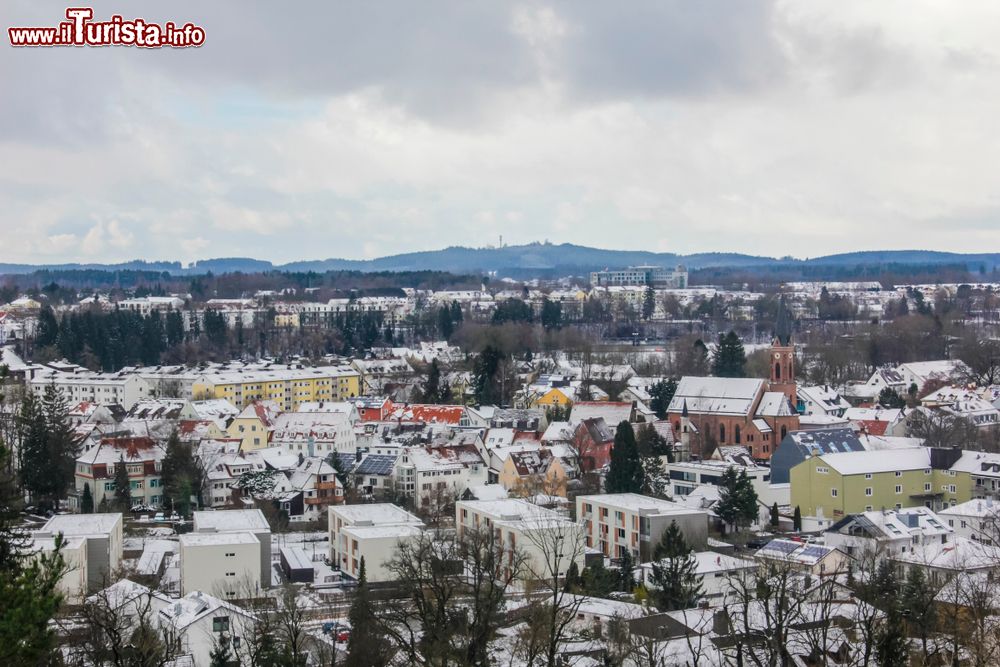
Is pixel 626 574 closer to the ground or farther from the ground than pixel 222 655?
closer to the ground

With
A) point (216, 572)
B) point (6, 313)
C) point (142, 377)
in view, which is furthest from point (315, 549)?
point (6, 313)

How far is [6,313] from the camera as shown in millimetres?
→ 61812

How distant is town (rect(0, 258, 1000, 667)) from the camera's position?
1276 cm

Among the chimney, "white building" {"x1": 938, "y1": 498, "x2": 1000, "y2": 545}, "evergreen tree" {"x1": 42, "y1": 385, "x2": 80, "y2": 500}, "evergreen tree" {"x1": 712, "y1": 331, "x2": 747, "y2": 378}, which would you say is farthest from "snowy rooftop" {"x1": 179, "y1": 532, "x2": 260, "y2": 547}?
"evergreen tree" {"x1": 712, "y1": 331, "x2": 747, "y2": 378}

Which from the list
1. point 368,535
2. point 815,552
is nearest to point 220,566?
point 368,535

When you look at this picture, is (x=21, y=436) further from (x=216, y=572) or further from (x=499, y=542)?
(x=499, y=542)

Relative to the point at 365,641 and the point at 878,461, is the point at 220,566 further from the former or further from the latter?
the point at 878,461

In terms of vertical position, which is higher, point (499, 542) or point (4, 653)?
point (4, 653)

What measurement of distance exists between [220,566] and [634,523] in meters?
6.74

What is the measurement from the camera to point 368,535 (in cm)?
1917

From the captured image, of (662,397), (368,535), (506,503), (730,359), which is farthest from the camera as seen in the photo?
(730,359)

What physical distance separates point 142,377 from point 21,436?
1612 centimetres

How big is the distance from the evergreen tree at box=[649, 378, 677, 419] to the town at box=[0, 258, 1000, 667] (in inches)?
4.0

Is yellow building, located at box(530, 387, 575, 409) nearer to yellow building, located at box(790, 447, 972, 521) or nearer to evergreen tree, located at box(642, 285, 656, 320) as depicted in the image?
yellow building, located at box(790, 447, 972, 521)
